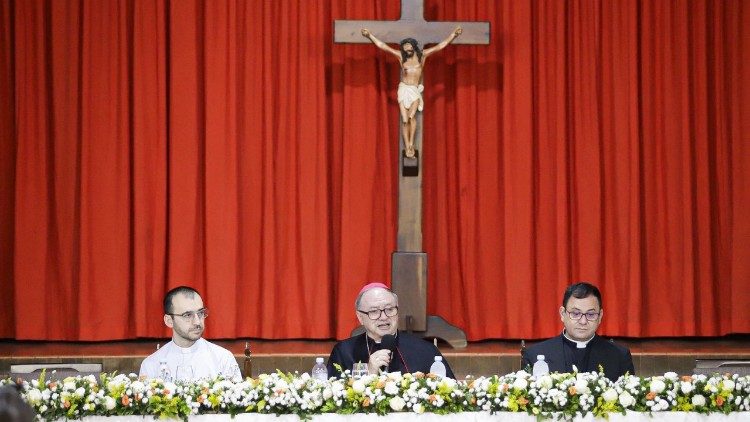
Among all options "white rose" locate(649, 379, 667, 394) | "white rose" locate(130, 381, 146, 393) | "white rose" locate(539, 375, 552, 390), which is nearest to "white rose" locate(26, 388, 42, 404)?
"white rose" locate(130, 381, 146, 393)

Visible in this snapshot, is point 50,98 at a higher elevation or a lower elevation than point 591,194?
higher

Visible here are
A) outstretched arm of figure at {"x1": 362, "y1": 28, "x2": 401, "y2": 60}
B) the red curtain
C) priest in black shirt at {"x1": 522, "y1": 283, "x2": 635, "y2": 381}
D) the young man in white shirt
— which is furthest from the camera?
the red curtain

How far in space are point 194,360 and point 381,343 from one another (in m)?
0.97

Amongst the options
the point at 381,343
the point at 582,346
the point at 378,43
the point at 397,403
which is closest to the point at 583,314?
the point at 582,346

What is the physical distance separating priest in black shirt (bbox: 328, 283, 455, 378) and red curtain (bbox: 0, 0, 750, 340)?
2516 millimetres

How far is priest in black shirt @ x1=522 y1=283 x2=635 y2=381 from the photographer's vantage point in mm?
4543

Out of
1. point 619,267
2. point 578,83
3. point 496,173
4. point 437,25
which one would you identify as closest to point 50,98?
point 437,25

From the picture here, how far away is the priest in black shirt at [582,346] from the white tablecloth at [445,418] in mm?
963

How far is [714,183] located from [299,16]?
3387mm

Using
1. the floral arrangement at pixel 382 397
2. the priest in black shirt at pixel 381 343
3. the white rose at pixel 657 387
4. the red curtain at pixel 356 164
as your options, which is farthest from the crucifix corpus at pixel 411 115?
the white rose at pixel 657 387

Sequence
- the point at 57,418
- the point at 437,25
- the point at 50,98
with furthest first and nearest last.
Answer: the point at 50,98 < the point at 437,25 < the point at 57,418

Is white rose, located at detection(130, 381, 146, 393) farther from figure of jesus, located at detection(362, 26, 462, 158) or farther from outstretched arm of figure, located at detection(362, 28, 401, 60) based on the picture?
outstretched arm of figure, located at detection(362, 28, 401, 60)

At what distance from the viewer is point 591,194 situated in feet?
24.5

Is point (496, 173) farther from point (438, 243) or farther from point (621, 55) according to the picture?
point (621, 55)
